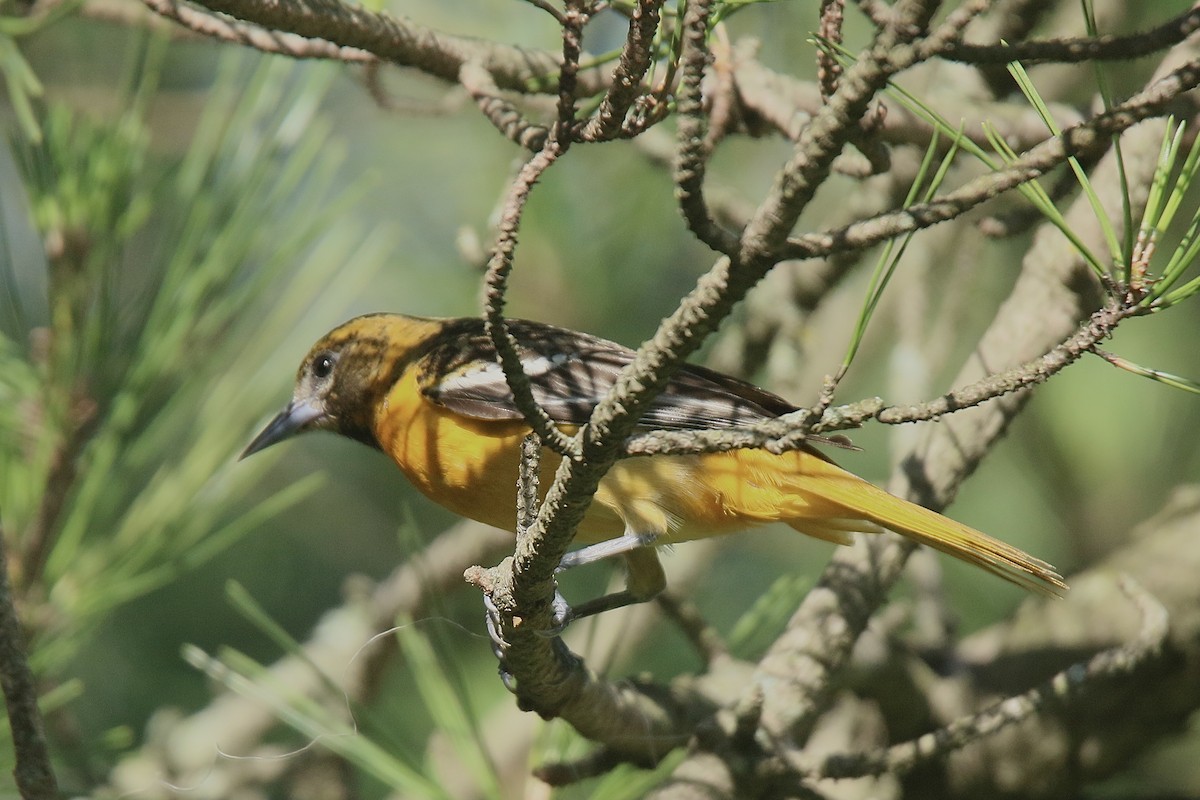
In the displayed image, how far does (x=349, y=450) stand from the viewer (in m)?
5.21

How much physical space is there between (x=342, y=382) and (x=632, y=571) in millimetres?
1000

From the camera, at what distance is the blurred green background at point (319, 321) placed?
2.79 metres

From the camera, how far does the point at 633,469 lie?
2.63 m

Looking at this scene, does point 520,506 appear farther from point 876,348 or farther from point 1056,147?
point 876,348

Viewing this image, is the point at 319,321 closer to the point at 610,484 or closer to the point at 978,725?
the point at 610,484

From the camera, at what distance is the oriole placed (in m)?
2.55

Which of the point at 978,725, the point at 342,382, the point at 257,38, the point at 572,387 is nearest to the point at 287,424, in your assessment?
the point at 342,382

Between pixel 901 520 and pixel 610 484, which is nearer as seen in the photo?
pixel 901 520

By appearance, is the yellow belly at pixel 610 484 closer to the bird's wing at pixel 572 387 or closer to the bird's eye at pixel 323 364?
the bird's wing at pixel 572 387

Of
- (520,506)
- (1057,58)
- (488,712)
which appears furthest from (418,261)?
(1057,58)

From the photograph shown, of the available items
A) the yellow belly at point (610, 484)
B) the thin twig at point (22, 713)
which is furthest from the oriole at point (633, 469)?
the thin twig at point (22, 713)

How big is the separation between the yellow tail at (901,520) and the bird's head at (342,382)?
3.97 feet

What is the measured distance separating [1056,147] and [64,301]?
2209 millimetres

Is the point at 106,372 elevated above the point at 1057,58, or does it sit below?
below
